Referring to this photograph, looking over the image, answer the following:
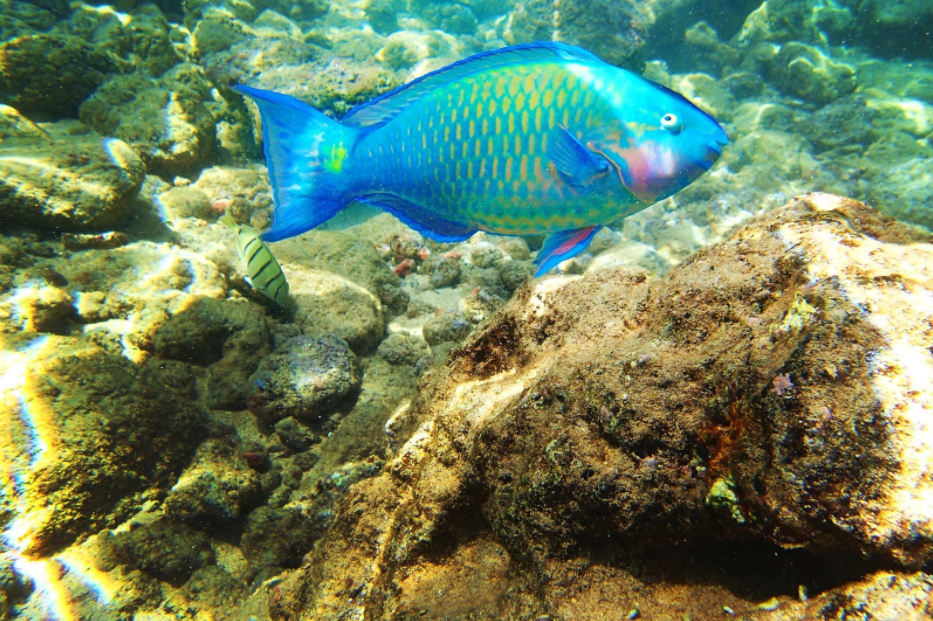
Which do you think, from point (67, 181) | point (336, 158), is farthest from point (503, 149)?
point (67, 181)

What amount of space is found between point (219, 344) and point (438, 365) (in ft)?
8.80

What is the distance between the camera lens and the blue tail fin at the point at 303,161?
80.9 inches

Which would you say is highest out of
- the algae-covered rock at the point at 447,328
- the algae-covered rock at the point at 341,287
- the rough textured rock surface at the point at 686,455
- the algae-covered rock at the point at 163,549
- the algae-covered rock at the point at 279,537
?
the rough textured rock surface at the point at 686,455

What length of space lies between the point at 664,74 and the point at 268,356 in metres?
12.1

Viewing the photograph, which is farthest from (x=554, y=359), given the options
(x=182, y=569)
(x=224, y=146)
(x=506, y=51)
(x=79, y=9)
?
(x=79, y=9)

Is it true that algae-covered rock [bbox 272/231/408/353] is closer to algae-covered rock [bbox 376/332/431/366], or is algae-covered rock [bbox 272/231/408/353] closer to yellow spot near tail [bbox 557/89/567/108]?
algae-covered rock [bbox 376/332/431/366]

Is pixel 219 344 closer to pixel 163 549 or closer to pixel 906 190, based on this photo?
pixel 163 549

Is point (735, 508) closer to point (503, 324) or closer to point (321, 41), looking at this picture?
point (503, 324)

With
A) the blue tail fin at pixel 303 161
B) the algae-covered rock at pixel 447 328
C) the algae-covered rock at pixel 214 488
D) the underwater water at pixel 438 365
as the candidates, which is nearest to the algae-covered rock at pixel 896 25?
the underwater water at pixel 438 365

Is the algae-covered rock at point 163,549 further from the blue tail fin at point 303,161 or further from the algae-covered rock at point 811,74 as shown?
the algae-covered rock at point 811,74

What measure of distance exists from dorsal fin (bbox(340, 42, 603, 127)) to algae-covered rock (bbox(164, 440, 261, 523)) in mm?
2857

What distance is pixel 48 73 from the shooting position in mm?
5680

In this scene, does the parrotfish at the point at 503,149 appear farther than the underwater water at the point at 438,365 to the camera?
Yes

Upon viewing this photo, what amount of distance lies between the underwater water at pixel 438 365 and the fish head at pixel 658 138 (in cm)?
1
